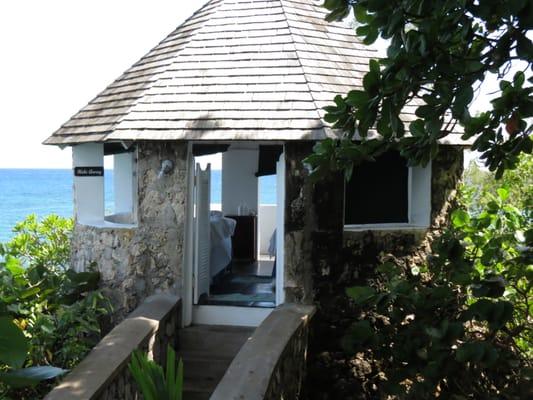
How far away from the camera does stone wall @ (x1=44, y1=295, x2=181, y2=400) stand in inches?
213

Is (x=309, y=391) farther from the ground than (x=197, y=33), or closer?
closer

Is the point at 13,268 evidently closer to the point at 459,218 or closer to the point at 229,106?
the point at 229,106

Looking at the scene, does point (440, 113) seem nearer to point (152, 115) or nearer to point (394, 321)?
point (394, 321)

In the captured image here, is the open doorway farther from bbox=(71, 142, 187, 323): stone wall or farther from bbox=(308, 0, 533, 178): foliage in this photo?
bbox=(308, 0, 533, 178): foliage

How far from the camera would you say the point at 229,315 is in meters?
7.89

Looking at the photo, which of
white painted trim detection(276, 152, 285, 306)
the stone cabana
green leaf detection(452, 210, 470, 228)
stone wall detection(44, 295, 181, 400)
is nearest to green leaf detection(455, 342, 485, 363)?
green leaf detection(452, 210, 470, 228)

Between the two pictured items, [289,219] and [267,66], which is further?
[267,66]

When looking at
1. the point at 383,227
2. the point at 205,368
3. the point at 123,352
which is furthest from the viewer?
the point at 383,227

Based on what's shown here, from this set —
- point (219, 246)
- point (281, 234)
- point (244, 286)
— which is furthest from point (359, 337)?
point (219, 246)

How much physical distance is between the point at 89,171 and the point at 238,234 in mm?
4589

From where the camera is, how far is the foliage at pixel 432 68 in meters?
3.60

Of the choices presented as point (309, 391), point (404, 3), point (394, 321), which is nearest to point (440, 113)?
point (404, 3)

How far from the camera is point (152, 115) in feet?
25.3

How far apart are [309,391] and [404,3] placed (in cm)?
494
